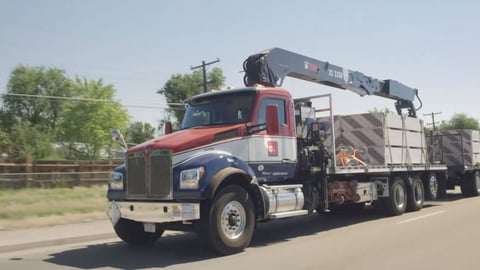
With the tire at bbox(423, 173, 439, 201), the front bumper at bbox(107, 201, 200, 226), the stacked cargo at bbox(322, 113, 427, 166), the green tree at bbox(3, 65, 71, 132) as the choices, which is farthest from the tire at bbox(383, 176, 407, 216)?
the green tree at bbox(3, 65, 71, 132)

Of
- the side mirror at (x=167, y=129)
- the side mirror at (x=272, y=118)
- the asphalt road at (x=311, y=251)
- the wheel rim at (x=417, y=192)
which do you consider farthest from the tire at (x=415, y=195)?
the side mirror at (x=167, y=129)

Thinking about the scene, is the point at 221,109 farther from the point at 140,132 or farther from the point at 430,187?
the point at 140,132

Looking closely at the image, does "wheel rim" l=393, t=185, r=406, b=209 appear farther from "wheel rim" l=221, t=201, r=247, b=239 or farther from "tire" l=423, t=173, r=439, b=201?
"wheel rim" l=221, t=201, r=247, b=239

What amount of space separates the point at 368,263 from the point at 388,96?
11067 mm

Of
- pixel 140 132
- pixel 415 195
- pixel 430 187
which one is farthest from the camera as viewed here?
pixel 140 132

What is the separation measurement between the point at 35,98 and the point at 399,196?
52.7 m

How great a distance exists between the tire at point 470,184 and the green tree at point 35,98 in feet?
158

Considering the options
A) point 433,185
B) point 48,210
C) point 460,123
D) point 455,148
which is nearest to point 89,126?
point 48,210

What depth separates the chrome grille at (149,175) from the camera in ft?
28.4

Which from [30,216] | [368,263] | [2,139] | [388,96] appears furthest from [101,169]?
[368,263]

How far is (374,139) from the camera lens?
13.9m

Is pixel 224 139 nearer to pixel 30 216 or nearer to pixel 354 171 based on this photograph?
pixel 354 171

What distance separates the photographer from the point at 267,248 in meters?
9.36

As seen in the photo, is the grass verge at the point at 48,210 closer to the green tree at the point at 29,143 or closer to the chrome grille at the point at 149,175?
the chrome grille at the point at 149,175
